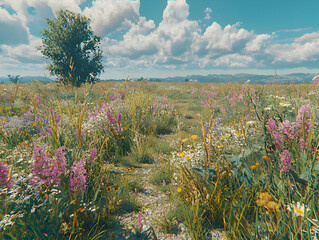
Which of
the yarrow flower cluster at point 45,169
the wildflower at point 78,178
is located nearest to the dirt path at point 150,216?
the wildflower at point 78,178

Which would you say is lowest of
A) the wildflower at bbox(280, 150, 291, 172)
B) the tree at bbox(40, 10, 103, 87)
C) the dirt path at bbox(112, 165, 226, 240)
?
the dirt path at bbox(112, 165, 226, 240)

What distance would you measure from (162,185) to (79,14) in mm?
24317

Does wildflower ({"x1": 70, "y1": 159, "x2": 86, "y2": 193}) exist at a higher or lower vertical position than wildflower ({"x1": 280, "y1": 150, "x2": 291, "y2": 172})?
lower

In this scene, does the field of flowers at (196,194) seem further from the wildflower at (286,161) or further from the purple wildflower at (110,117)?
the purple wildflower at (110,117)

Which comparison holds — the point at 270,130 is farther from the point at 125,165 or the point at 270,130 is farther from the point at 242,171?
the point at 125,165

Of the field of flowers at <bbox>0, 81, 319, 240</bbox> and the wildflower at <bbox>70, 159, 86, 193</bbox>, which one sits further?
the wildflower at <bbox>70, 159, 86, 193</bbox>

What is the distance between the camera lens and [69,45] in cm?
2027

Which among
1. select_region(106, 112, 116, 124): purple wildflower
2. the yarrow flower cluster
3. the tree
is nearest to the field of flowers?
the yarrow flower cluster

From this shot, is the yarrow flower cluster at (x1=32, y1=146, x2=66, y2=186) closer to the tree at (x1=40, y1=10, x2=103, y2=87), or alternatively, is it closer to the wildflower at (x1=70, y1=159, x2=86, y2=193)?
the wildflower at (x1=70, y1=159, x2=86, y2=193)

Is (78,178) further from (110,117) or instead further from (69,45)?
(69,45)

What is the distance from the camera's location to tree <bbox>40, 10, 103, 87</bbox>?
19453mm

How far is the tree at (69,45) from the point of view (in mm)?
19453

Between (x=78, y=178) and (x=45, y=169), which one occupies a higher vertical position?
(x=45, y=169)

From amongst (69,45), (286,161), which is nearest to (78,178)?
(286,161)
